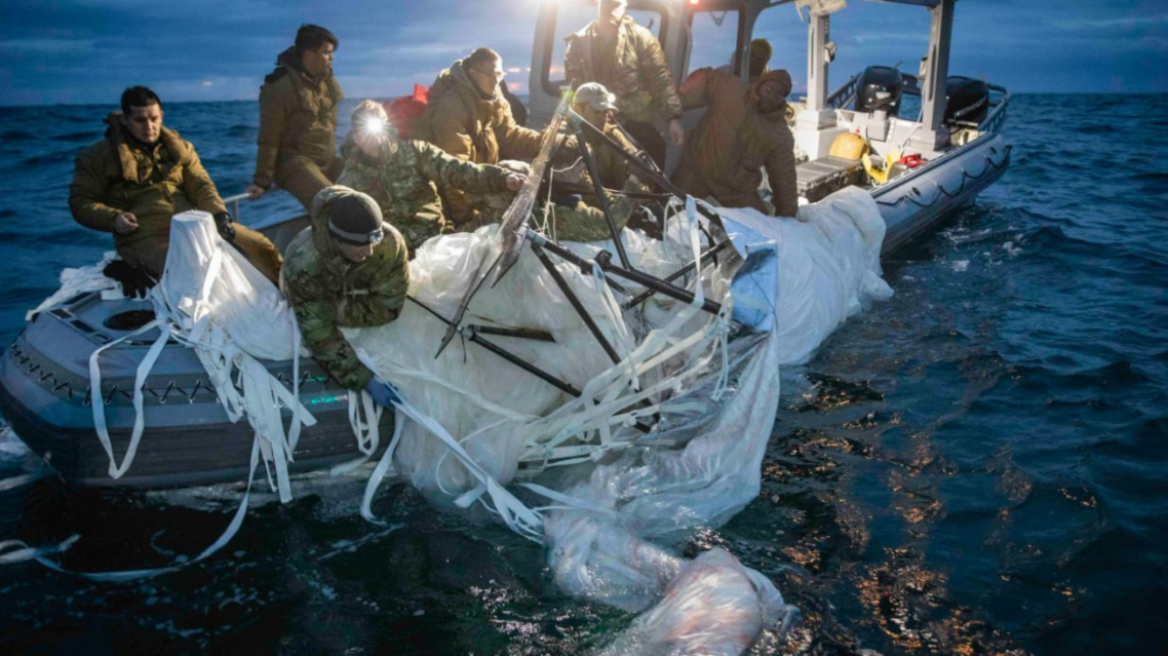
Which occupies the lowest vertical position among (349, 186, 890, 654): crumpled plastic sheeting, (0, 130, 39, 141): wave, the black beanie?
(349, 186, 890, 654): crumpled plastic sheeting

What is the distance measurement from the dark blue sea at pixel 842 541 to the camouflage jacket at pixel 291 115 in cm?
252

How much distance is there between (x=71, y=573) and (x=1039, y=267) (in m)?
9.78

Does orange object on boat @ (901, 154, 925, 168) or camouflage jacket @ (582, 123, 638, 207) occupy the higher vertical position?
camouflage jacket @ (582, 123, 638, 207)

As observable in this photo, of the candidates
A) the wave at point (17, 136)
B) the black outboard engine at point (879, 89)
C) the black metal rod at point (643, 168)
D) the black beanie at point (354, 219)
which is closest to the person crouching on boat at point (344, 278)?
the black beanie at point (354, 219)

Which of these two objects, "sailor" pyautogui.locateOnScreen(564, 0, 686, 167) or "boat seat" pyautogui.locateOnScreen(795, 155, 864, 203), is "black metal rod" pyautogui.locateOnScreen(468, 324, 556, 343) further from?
"boat seat" pyautogui.locateOnScreen(795, 155, 864, 203)

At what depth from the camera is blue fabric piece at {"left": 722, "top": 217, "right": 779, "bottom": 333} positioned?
441 cm

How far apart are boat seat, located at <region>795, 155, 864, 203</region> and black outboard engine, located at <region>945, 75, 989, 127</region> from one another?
3697 mm

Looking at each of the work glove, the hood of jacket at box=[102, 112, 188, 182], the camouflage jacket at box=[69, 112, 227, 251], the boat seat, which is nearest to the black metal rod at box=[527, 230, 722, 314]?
the camouflage jacket at box=[69, 112, 227, 251]

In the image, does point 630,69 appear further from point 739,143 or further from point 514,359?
point 514,359

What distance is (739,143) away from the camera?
6566 millimetres

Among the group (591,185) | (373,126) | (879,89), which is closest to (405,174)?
(373,126)

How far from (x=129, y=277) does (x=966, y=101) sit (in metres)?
11.5

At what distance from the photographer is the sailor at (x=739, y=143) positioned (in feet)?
21.1

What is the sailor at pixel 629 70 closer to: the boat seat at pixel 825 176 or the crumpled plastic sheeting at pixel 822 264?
the crumpled plastic sheeting at pixel 822 264
